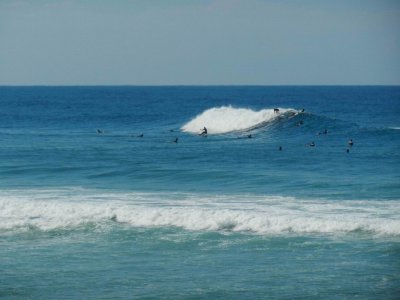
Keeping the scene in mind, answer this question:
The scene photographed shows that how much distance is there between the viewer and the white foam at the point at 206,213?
28609mm

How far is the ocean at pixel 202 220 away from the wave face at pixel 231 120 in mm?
13288

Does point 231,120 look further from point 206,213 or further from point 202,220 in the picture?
point 202,220

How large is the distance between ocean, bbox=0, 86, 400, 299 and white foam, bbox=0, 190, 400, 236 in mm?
70

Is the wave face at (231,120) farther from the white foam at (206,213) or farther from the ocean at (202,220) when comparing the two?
the white foam at (206,213)

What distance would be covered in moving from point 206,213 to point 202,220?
30.2 inches

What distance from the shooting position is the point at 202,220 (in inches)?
1168

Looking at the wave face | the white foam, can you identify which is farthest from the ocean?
the wave face

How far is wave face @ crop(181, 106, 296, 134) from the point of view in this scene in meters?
71.4

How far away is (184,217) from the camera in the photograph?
30.2 metres

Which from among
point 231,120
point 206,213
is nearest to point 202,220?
point 206,213

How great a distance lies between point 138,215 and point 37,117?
67.4 m

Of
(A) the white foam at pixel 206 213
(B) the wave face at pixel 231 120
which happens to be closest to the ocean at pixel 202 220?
(A) the white foam at pixel 206 213

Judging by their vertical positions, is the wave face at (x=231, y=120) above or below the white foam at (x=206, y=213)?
above

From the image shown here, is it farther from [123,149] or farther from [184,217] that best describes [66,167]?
[184,217]
